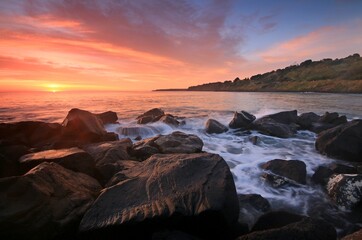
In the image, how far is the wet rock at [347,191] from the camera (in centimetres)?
591

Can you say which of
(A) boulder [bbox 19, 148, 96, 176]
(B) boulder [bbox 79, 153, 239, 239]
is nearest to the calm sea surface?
(A) boulder [bbox 19, 148, 96, 176]

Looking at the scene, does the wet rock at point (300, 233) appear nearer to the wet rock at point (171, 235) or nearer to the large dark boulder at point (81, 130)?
the wet rock at point (171, 235)

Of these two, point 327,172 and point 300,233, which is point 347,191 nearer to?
point 327,172

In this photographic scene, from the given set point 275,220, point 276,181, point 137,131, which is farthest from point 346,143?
point 137,131

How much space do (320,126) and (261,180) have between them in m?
10.9

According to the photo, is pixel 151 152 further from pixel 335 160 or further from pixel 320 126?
pixel 320 126

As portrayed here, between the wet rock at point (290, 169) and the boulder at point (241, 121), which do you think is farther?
the boulder at point (241, 121)

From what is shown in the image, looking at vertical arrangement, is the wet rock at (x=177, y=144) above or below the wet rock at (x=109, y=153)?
below

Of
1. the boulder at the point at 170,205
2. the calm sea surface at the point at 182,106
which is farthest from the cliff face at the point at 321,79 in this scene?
the boulder at the point at 170,205

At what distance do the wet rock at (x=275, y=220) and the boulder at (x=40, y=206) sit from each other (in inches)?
147

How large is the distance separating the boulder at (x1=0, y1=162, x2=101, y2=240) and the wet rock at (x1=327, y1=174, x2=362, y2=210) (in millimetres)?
6353

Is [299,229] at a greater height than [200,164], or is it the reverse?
[200,164]

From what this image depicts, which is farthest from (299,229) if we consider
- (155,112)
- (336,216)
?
(155,112)

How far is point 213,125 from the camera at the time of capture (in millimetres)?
16141
